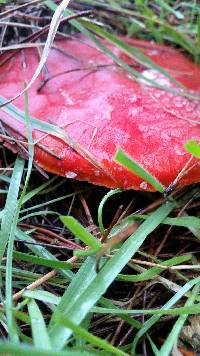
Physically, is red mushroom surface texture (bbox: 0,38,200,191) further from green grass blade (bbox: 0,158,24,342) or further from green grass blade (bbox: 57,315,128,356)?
green grass blade (bbox: 57,315,128,356)

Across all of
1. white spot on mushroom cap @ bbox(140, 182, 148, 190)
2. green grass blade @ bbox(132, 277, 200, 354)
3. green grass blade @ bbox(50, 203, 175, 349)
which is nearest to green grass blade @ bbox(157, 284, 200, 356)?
green grass blade @ bbox(132, 277, 200, 354)

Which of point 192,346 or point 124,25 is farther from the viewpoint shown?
point 124,25

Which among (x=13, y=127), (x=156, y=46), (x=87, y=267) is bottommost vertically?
(x=87, y=267)

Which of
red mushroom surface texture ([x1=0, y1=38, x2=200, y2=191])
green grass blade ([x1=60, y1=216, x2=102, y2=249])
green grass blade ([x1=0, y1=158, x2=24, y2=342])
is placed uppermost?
red mushroom surface texture ([x1=0, y1=38, x2=200, y2=191])

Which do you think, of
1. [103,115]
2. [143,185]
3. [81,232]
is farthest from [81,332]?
[103,115]

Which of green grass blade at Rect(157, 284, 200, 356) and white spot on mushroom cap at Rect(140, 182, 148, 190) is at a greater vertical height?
white spot on mushroom cap at Rect(140, 182, 148, 190)

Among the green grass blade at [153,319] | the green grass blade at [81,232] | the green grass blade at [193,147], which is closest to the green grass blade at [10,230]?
the green grass blade at [81,232]

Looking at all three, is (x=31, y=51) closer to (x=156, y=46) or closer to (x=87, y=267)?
(x=156, y=46)

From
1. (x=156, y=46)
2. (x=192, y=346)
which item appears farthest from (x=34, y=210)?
(x=156, y=46)
